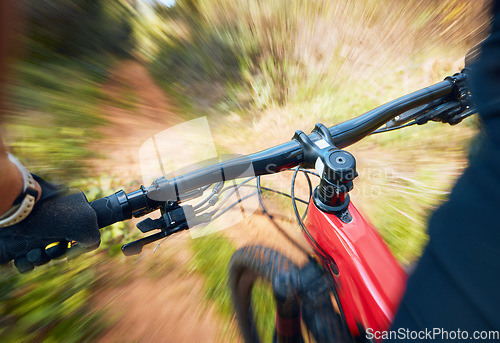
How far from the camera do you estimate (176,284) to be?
2389mm

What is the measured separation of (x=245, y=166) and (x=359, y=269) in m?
0.60

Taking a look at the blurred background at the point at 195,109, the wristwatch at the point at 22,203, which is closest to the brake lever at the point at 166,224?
the wristwatch at the point at 22,203

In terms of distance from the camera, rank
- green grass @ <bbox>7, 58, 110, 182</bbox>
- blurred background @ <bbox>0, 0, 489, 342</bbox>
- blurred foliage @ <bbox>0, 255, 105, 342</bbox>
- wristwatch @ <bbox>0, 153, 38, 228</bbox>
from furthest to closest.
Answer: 1. green grass @ <bbox>7, 58, 110, 182</bbox>
2. blurred background @ <bbox>0, 0, 489, 342</bbox>
3. blurred foliage @ <bbox>0, 255, 105, 342</bbox>
4. wristwatch @ <bbox>0, 153, 38, 228</bbox>

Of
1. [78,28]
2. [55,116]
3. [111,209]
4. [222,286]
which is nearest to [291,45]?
[78,28]

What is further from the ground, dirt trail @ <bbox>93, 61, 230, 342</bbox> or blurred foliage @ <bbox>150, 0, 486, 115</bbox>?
blurred foliage @ <bbox>150, 0, 486, 115</bbox>

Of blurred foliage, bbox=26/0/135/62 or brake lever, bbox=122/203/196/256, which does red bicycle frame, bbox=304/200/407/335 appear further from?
blurred foliage, bbox=26/0/135/62

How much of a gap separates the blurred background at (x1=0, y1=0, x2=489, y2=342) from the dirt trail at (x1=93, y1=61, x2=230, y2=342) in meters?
0.01

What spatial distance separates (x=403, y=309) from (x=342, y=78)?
14.6 ft

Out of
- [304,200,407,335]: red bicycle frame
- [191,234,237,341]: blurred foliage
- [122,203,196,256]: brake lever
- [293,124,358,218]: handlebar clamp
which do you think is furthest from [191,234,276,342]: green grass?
[122,203,196,256]: brake lever

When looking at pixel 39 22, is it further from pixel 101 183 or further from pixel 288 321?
pixel 288 321

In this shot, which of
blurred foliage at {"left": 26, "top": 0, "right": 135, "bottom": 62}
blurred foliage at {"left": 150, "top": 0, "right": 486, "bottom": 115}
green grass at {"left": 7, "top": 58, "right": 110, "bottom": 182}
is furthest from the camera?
blurred foliage at {"left": 150, "top": 0, "right": 486, "bottom": 115}

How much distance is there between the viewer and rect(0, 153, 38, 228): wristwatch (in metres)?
0.66

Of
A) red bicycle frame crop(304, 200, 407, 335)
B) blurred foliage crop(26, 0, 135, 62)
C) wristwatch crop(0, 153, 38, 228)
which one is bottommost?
red bicycle frame crop(304, 200, 407, 335)

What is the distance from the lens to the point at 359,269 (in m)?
0.99
